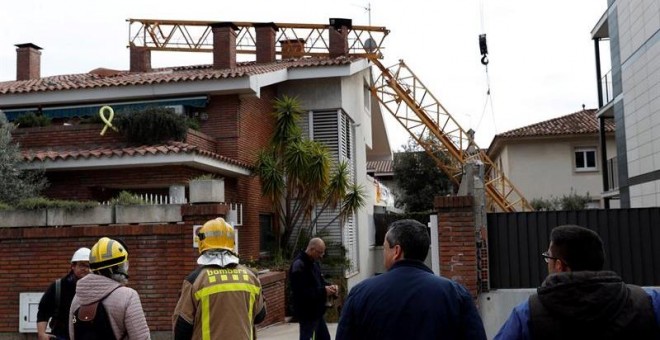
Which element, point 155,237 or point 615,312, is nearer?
point 615,312

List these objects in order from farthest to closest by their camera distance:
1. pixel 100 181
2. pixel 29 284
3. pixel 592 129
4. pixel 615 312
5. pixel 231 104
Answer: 1. pixel 592 129
2. pixel 231 104
3. pixel 100 181
4. pixel 29 284
5. pixel 615 312

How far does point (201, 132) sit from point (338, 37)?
8914mm

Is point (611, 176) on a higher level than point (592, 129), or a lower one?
lower

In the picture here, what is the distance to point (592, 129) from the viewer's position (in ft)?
106

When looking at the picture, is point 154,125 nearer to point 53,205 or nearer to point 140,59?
point 53,205

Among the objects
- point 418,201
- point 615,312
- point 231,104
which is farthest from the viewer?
point 418,201

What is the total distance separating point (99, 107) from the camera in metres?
15.5

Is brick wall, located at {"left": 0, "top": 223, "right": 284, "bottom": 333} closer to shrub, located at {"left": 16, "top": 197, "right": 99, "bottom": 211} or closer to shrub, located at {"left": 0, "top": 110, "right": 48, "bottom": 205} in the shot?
shrub, located at {"left": 16, "top": 197, "right": 99, "bottom": 211}

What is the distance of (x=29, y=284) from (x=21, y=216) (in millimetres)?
998

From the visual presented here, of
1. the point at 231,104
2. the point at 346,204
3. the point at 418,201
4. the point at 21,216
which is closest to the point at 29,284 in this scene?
the point at 21,216

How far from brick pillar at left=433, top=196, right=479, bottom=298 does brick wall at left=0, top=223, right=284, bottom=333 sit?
3434mm

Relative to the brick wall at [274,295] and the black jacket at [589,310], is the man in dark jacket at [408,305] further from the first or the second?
the brick wall at [274,295]

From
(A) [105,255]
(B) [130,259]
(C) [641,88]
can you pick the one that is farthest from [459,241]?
(C) [641,88]

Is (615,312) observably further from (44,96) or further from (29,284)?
(44,96)
